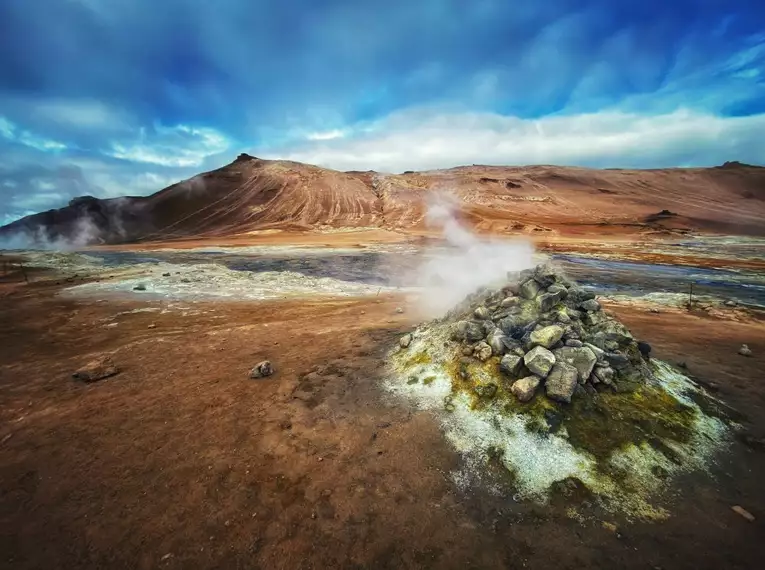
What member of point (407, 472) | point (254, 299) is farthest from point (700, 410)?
point (254, 299)

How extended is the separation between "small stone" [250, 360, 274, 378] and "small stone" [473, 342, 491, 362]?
10.8ft

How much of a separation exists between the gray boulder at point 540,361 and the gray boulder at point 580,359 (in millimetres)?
142

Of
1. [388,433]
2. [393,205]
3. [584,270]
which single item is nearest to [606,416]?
[388,433]

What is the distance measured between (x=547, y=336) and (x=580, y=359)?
1.53ft

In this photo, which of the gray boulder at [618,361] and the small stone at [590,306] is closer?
the gray boulder at [618,361]

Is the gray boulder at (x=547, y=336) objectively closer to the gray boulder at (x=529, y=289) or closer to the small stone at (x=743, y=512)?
the gray boulder at (x=529, y=289)

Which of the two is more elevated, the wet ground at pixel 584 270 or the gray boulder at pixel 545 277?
the gray boulder at pixel 545 277

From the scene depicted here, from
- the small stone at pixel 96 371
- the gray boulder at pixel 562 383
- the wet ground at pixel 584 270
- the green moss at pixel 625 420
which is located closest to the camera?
the green moss at pixel 625 420

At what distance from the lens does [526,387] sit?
4492mm

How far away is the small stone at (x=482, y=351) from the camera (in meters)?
5.16

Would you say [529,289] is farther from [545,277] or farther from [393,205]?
[393,205]

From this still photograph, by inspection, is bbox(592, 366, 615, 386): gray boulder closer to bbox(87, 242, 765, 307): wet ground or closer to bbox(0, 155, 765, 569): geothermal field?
bbox(0, 155, 765, 569): geothermal field

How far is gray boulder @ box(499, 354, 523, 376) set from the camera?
4812mm

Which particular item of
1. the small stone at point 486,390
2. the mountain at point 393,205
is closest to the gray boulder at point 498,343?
the small stone at point 486,390
